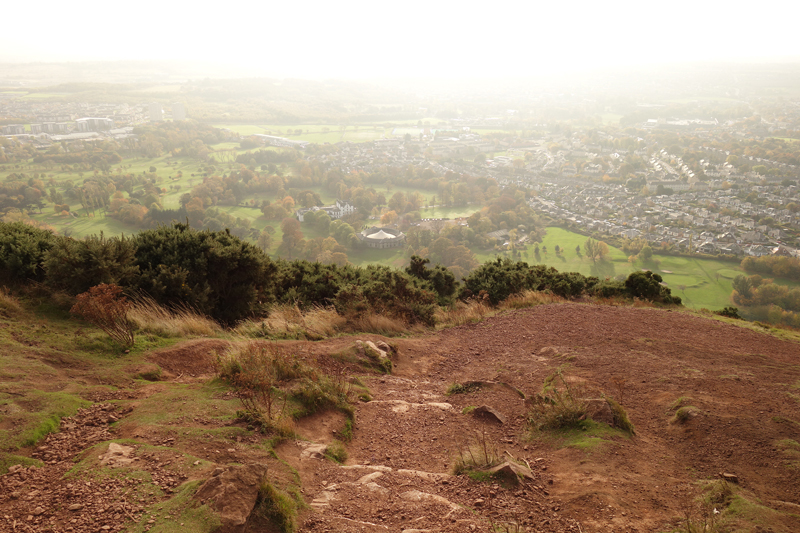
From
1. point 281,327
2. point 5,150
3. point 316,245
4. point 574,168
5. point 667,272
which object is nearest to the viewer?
point 281,327

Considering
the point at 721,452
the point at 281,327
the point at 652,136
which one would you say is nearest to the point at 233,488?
the point at 721,452

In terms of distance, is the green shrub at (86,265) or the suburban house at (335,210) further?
the suburban house at (335,210)

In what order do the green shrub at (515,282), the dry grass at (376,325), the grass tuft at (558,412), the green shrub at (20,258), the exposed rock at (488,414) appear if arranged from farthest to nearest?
the green shrub at (515,282) → the dry grass at (376,325) → the green shrub at (20,258) → the exposed rock at (488,414) → the grass tuft at (558,412)

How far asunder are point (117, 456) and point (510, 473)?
3.01 metres

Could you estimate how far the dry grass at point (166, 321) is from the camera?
652 cm

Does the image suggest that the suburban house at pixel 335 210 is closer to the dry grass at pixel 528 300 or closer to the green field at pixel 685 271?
the green field at pixel 685 271

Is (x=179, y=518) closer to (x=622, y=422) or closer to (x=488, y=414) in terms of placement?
(x=488, y=414)


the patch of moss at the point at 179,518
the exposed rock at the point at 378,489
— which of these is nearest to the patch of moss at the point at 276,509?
the patch of moss at the point at 179,518

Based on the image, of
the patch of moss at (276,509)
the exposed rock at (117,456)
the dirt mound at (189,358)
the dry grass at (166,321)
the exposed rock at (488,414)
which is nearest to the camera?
the patch of moss at (276,509)

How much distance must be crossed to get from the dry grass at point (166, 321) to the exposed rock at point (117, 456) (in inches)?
135

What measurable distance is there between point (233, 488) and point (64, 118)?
6583cm

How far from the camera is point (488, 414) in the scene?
5.34 meters

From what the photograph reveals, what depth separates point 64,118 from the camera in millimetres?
52969

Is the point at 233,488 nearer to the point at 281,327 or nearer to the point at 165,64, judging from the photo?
the point at 281,327
